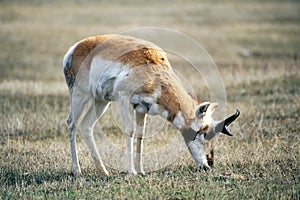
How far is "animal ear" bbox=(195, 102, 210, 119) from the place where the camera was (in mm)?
7693

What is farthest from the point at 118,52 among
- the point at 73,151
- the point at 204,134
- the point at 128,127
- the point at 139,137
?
the point at 204,134

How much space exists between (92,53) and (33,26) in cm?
1921

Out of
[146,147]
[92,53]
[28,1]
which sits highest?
[92,53]

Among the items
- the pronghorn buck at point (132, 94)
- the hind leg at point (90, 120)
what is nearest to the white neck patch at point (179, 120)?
the pronghorn buck at point (132, 94)

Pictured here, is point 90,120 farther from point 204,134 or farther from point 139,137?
point 204,134

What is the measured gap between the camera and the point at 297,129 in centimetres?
1058

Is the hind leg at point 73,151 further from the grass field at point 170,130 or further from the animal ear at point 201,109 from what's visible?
the animal ear at point 201,109

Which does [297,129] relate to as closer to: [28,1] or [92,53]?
[92,53]

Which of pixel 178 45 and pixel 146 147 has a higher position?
pixel 146 147

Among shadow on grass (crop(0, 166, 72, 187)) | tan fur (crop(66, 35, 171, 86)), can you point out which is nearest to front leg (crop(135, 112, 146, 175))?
tan fur (crop(66, 35, 171, 86))

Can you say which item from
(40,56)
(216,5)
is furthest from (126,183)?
(216,5)

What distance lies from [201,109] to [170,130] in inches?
142

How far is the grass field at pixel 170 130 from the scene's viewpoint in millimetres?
7414

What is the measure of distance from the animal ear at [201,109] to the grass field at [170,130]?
34.1 inches
